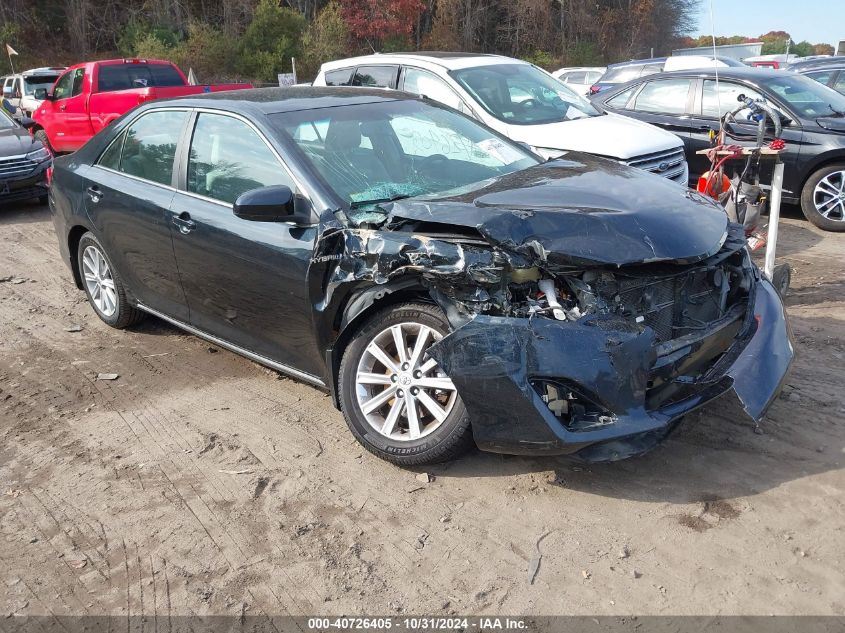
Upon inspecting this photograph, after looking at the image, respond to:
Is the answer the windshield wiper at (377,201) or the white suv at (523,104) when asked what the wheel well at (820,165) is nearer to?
the white suv at (523,104)

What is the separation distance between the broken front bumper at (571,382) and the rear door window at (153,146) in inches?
97.5

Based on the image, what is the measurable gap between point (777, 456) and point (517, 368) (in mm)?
1432

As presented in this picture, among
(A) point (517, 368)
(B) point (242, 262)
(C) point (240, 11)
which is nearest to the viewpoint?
(A) point (517, 368)

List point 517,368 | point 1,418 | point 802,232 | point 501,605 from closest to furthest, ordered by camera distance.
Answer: point 501,605
point 517,368
point 1,418
point 802,232

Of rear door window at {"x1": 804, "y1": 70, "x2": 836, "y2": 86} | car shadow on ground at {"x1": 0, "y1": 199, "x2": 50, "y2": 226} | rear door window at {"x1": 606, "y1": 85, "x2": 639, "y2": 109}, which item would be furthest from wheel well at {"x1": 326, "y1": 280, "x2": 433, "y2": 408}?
rear door window at {"x1": 804, "y1": 70, "x2": 836, "y2": 86}

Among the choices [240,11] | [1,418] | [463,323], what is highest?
[240,11]

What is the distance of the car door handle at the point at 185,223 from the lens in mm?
4348

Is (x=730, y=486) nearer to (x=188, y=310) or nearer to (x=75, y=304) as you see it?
(x=188, y=310)

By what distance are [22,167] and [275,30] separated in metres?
20.8

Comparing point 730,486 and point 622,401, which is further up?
point 622,401

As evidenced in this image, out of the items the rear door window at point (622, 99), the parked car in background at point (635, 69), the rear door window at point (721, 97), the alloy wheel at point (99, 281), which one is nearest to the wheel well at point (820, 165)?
the rear door window at point (721, 97)

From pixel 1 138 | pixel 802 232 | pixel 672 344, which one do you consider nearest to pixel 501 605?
pixel 672 344

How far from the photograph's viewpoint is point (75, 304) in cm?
642

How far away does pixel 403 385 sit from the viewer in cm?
351
